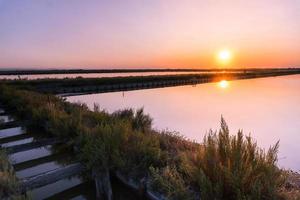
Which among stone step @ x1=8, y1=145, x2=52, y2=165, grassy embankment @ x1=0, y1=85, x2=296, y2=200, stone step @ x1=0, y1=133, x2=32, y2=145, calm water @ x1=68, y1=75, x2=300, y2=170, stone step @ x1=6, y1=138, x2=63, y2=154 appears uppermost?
grassy embankment @ x1=0, y1=85, x2=296, y2=200

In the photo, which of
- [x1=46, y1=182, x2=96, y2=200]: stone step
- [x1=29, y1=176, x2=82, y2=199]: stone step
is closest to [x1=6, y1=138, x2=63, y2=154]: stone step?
[x1=29, y1=176, x2=82, y2=199]: stone step

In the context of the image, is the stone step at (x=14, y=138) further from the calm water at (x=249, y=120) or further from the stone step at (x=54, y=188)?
the calm water at (x=249, y=120)

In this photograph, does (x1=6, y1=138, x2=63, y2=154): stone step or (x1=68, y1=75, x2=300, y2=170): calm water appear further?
(x1=68, y1=75, x2=300, y2=170): calm water

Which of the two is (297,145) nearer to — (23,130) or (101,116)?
(101,116)

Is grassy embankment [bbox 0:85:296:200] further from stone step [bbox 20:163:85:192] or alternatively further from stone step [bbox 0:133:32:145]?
stone step [bbox 0:133:32:145]

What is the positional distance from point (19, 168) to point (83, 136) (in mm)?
1371

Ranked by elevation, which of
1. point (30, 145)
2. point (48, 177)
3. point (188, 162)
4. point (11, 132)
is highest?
point (188, 162)

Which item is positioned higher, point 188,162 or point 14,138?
point 188,162

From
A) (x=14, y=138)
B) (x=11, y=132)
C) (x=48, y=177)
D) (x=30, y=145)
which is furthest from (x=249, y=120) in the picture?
(x=48, y=177)

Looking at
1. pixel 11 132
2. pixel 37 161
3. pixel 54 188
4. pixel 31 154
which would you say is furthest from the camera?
pixel 11 132

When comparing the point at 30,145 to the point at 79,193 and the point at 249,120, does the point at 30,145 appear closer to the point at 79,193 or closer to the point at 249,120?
the point at 79,193

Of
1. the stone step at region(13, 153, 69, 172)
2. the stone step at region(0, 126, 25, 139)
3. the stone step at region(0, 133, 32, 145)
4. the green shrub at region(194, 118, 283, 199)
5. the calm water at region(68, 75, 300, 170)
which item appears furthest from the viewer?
the calm water at region(68, 75, 300, 170)

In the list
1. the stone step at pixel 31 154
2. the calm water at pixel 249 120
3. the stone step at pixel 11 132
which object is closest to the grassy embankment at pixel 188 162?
the stone step at pixel 31 154

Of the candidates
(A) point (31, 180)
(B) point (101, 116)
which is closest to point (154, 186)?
(A) point (31, 180)
